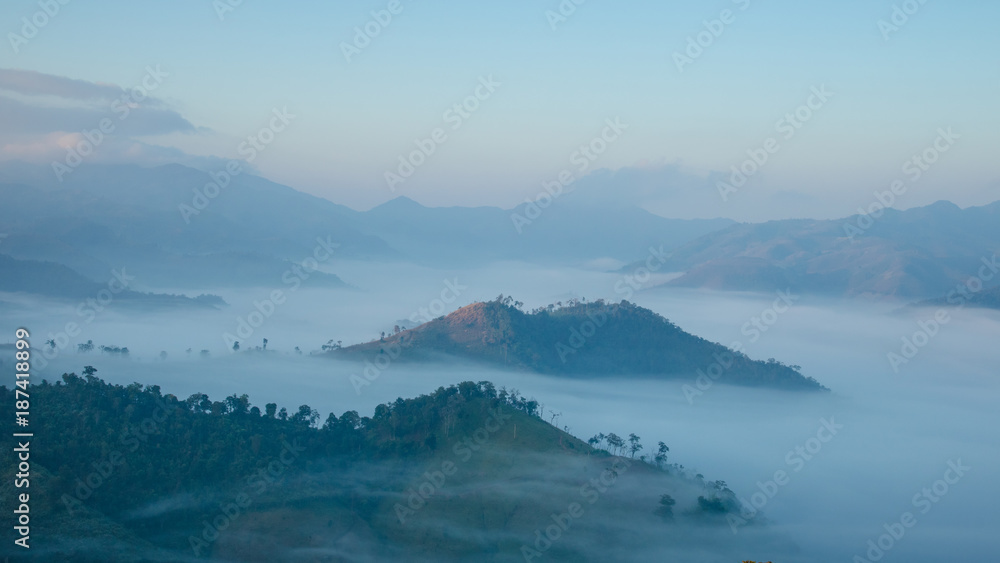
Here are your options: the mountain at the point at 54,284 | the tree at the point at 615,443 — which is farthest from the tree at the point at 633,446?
the mountain at the point at 54,284

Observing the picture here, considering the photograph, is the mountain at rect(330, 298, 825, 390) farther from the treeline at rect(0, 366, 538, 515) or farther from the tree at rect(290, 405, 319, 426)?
A: the tree at rect(290, 405, 319, 426)

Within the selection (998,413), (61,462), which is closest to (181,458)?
(61,462)

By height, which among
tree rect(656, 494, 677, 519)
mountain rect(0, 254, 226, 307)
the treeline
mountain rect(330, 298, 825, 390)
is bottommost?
tree rect(656, 494, 677, 519)

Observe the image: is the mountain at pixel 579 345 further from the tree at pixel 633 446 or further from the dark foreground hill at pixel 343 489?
the dark foreground hill at pixel 343 489

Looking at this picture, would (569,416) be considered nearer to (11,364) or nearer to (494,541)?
(494,541)


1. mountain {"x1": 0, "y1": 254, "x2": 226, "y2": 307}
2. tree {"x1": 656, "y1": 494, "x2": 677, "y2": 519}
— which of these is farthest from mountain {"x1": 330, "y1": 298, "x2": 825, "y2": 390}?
mountain {"x1": 0, "y1": 254, "x2": 226, "y2": 307}

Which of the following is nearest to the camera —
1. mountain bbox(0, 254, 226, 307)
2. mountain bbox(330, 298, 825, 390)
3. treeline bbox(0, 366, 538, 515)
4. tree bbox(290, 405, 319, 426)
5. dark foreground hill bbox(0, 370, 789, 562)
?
dark foreground hill bbox(0, 370, 789, 562)
